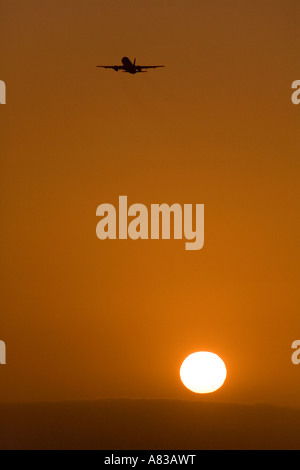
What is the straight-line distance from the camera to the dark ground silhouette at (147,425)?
3297mm

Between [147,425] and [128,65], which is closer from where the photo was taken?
[128,65]

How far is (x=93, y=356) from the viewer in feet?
11.1

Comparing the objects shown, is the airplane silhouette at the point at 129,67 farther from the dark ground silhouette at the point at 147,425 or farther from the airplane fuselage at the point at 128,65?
the dark ground silhouette at the point at 147,425

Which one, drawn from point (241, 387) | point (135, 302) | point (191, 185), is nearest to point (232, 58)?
point (191, 185)

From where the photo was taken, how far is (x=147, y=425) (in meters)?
3.32

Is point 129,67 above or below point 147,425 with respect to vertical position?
above

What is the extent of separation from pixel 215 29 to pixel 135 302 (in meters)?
1.48

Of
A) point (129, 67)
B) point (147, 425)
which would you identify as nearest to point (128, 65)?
point (129, 67)

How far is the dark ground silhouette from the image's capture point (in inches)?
130

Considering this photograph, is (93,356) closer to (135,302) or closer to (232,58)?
(135,302)

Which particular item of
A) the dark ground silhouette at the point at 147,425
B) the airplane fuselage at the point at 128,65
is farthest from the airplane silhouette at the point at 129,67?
the dark ground silhouette at the point at 147,425

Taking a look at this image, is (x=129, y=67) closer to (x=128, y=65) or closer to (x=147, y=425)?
(x=128, y=65)

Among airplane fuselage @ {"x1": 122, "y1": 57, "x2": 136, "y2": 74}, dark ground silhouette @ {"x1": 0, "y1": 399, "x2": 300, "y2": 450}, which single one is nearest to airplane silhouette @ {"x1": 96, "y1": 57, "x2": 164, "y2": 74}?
airplane fuselage @ {"x1": 122, "y1": 57, "x2": 136, "y2": 74}

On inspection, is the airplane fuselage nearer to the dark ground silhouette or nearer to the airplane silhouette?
the airplane silhouette
